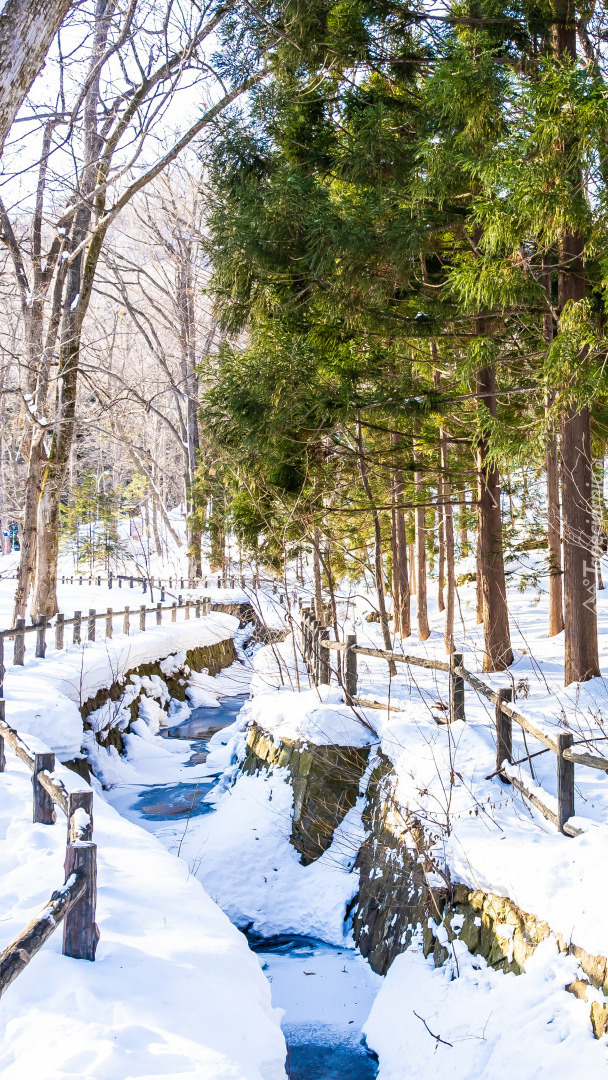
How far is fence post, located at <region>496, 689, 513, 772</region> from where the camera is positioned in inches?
243

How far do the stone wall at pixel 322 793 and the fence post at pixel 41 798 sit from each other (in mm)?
3398

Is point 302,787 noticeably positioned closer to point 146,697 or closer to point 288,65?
point 146,697

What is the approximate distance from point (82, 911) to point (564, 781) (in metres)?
3.01

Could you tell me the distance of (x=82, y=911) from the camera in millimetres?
3738

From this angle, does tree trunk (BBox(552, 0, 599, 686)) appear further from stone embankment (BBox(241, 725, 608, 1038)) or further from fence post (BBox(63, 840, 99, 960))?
fence post (BBox(63, 840, 99, 960))

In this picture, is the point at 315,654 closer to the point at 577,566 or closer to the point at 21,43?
the point at 577,566

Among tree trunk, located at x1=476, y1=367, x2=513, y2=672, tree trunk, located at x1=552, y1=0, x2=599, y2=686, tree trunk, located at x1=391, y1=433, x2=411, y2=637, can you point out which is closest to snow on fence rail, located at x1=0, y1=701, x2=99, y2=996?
tree trunk, located at x1=552, y1=0, x2=599, y2=686

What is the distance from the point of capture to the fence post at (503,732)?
618cm

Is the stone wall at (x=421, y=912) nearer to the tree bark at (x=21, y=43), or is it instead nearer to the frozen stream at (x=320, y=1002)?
the frozen stream at (x=320, y=1002)

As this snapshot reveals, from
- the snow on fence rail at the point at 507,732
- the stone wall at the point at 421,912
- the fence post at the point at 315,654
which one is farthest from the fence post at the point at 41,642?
the stone wall at the point at 421,912

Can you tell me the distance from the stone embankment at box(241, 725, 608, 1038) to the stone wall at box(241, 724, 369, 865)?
0.04ft

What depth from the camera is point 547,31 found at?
28.8 ft

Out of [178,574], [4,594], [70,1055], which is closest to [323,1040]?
[70,1055]

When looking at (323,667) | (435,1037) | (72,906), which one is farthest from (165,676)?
(72,906)
